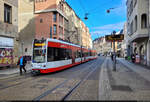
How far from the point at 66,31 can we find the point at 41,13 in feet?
31.4

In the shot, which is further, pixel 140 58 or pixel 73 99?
pixel 140 58

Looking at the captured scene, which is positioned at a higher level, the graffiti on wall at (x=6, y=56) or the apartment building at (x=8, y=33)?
the apartment building at (x=8, y=33)

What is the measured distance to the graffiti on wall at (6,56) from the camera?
13527 mm

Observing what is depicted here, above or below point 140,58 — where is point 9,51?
above

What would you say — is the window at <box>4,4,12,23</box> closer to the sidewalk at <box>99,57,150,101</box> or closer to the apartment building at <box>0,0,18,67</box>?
the apartment building at <box>0,0,18,67</box>

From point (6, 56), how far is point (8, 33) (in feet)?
9.63

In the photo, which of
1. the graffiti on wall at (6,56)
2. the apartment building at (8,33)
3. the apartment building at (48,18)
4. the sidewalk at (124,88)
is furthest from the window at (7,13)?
the apartment building at (48,18)

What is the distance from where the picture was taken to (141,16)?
17.1 metres

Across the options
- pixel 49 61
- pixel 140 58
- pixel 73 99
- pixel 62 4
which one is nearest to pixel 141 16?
pixel 140 58

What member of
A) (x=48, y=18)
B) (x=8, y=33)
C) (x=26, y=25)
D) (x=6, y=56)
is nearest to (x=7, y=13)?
(x=8, y=33)

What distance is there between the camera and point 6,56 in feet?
46.6

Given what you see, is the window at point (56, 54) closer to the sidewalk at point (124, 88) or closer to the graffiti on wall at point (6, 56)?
the sidewalk at point (124, 88)

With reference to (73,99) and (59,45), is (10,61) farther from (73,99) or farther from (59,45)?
(73,99)

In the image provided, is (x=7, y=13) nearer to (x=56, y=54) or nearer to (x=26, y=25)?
(x=56, y=54)
